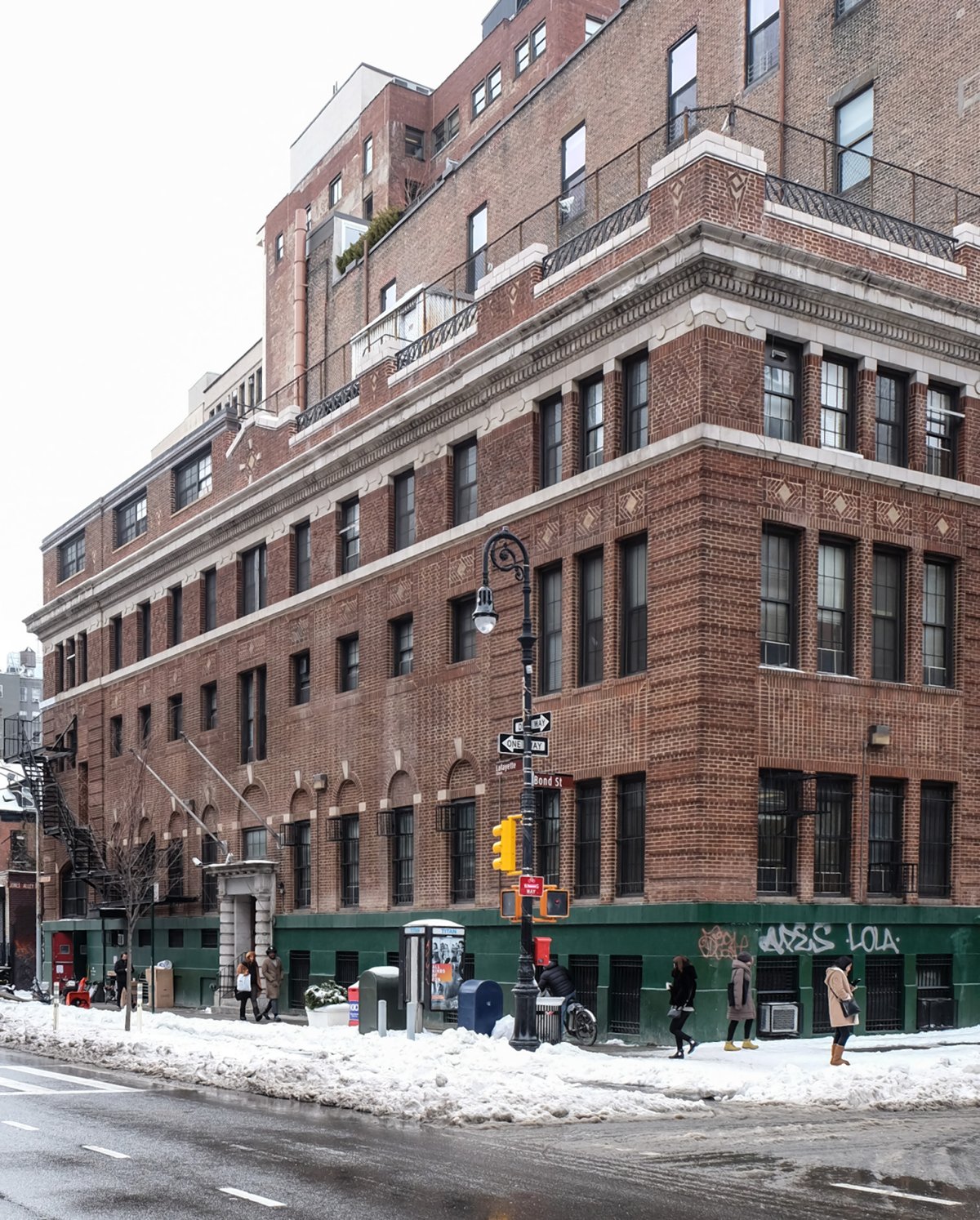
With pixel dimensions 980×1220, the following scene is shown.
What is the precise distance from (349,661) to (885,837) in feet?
49.3

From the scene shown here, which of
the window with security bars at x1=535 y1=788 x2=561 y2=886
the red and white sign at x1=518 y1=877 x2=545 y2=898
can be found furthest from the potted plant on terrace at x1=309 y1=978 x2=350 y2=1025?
the red and white sign at x1=518 y1=877 x2=545 y2=898

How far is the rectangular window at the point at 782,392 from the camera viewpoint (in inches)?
1093

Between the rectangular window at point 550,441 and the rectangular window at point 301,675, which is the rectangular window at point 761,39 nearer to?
the rectangular window at point 550,441

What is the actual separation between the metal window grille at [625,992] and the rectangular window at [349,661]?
12.5 metres

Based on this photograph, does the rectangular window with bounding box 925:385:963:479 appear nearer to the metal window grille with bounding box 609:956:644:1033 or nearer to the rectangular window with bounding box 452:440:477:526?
the rectangular window with bounding box 452:440:477:526

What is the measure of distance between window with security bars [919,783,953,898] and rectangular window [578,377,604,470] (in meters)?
8.90

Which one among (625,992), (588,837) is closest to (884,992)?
(625,992)

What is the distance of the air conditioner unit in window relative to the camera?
25750 mm

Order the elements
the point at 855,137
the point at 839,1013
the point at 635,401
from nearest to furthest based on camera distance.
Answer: the point at 839,1013, the point at 635,401, the point at 855,137

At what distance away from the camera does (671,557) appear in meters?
26.8

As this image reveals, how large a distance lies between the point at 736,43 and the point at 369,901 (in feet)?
73.2

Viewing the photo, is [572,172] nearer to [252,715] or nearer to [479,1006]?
[252,715]

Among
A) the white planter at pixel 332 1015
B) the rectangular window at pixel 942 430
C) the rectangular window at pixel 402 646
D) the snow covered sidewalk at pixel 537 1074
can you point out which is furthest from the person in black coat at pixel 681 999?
the rectangular window at pixel 402 646

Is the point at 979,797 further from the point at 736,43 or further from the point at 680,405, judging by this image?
the point at 736,43
